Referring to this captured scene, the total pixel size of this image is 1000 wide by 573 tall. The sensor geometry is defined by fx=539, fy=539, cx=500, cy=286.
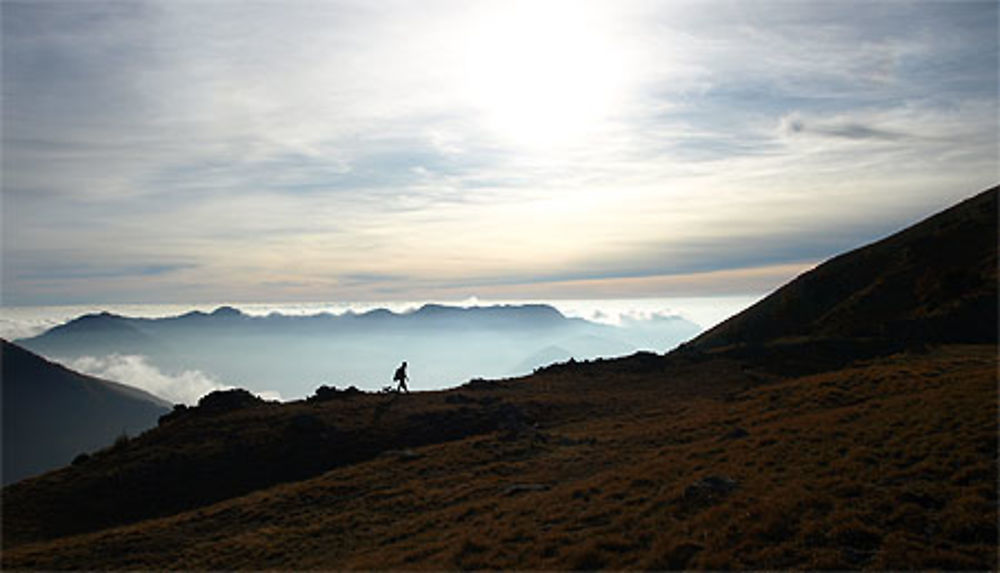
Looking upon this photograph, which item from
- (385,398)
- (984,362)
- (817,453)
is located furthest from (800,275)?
(817,453)

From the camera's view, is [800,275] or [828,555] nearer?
[828,555]

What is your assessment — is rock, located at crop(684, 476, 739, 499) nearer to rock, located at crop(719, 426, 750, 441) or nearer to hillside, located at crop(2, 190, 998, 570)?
hillside, located at crop(2, 190, 998, 570)

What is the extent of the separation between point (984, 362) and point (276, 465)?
4705 centimetres

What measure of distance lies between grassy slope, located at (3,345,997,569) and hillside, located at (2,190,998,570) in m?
0.10

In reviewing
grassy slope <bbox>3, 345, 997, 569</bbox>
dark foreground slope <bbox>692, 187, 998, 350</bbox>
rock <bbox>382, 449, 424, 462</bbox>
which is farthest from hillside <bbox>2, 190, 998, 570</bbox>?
dark foreground slope <bbox>692, 187, 998, 350</bbox>

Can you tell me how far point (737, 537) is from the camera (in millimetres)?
14859

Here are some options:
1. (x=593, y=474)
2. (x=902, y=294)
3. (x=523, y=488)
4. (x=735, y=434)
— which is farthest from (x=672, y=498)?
(x=902, y=294)

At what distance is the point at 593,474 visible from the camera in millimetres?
26453

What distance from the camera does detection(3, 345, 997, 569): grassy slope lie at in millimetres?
14370

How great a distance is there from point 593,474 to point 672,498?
8.08 metres

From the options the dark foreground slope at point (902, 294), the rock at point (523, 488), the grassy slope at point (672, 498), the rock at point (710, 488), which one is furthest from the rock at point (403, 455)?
the dark foreground slope at point (902, 294)

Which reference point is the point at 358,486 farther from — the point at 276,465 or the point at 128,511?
the point at 128,511

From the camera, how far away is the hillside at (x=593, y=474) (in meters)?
15.2

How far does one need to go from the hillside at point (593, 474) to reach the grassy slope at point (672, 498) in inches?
3.9
